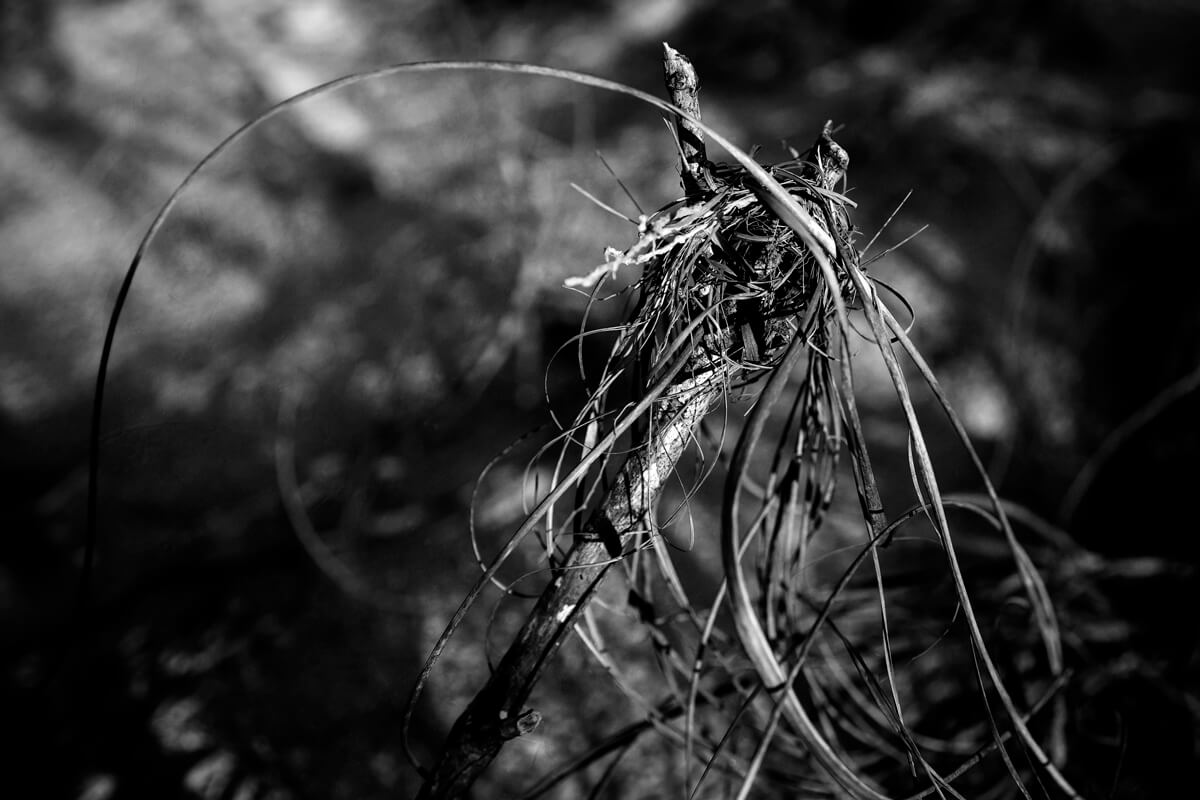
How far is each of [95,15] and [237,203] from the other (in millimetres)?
988

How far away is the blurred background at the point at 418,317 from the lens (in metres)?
1.16

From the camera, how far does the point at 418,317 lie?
1.90 meters

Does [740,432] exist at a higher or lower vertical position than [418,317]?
lower

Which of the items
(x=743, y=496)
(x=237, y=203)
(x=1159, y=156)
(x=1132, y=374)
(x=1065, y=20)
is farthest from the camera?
(x=237, y=203)

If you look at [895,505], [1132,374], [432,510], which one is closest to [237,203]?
[432,510]

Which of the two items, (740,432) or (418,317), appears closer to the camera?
(740,432)

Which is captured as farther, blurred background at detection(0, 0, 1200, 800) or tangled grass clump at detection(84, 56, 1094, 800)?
blurred background at detection(0, 0, 1200, 800)

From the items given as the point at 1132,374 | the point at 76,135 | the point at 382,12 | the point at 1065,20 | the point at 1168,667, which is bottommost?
the point at 1168,667

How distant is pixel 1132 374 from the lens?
159 cm

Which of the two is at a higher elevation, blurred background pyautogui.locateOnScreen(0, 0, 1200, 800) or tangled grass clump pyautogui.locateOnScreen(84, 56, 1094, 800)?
blurred background pyautogui.locateOnScreen(0, 0, 1200, 800)

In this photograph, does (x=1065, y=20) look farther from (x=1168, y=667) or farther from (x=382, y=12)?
(x=382, y=12)

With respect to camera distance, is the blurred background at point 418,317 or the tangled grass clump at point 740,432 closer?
the tangled grass clump at point 740,432

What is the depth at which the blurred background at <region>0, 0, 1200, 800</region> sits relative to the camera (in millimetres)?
1157

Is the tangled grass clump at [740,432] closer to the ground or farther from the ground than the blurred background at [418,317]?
closer to the ground
